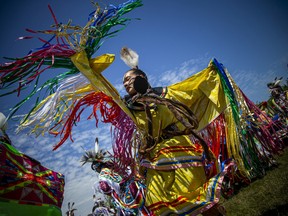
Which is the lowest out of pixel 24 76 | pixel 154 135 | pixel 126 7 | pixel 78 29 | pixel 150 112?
pixel 154 135

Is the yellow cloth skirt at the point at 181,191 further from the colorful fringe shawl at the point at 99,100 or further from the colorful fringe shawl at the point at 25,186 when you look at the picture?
the colorful fringe shawl at the point at 25,186

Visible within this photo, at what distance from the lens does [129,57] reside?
2740 mm

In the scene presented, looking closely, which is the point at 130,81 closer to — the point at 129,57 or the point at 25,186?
the point at 129,57

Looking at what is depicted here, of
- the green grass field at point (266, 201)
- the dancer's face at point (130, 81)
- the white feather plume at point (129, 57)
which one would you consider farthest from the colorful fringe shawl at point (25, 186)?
the green grass field at point (266, 201)

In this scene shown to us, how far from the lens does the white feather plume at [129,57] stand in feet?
8.82

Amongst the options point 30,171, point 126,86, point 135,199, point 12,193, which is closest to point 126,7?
point 126,86

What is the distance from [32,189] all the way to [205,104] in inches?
80.2

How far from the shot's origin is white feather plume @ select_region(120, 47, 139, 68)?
269 cm

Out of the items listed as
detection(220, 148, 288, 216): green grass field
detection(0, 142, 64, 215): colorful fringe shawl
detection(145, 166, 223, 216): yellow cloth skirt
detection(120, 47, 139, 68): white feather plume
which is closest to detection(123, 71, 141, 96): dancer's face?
detection(120, 47, 139, 68): white feather plume

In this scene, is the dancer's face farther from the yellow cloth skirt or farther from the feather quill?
the feather quill

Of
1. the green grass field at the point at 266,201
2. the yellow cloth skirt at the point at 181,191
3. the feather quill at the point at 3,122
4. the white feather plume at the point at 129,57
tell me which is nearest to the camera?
the yellow cloth skirt at the point at 181,191

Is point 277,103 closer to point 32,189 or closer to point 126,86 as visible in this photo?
point 126,86

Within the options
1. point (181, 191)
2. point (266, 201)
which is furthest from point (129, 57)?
point (266, 201)

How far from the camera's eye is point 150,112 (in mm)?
2078
